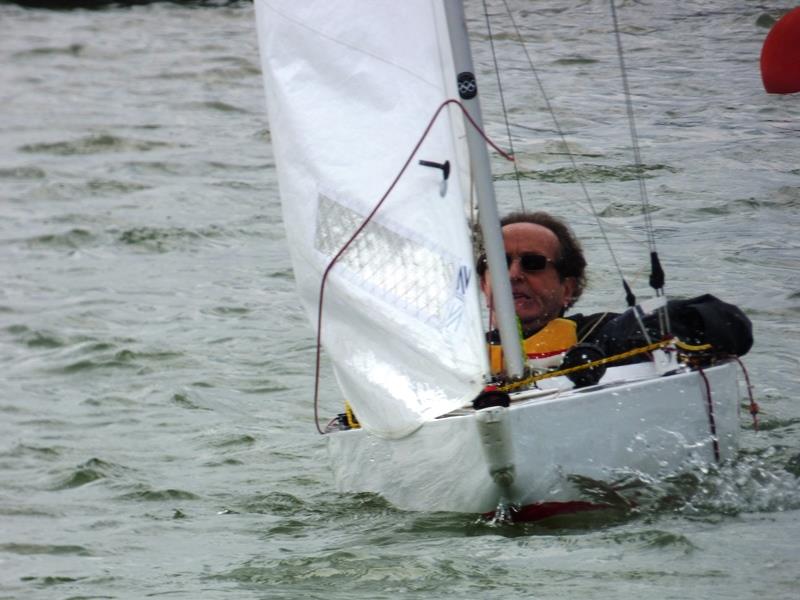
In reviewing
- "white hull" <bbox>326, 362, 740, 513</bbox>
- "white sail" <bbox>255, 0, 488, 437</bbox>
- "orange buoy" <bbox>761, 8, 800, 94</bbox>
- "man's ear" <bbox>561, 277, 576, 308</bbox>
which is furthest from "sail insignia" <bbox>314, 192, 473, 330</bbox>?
"orange buoy" <bbox>761, 8, 800, 94</bbox>

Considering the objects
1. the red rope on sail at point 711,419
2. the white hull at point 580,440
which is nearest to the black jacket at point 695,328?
the white hull at point 580,440

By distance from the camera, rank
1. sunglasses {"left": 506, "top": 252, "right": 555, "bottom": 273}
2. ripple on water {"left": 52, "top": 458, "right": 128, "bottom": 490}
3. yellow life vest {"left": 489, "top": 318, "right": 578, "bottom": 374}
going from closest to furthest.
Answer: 1. yellow life vest {"left": 489, "top": 318, "right": 578, "bottom": 374}
2. sunglasses {"left": 506, "top": 252, "right": 555, "bottom": 273}
3. ripple on water {"left": 52, "top": 458, "right": 128, "bottom": 490}

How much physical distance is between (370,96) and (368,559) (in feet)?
4.32

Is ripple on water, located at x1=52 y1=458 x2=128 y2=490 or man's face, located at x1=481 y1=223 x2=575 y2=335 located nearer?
man's face, located at x1=481 y1=223 x2=575 y2=335

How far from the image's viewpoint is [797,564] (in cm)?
371

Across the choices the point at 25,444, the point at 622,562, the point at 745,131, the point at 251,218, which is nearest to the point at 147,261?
the point at 251,218

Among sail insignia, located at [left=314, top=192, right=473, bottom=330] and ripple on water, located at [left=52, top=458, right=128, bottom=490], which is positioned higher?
sail insignia, located at [left=314, top=192, right=473, bottom=330]

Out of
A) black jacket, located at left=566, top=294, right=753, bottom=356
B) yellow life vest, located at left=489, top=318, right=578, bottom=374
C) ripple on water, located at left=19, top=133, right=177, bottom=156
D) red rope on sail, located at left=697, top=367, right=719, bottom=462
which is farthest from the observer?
ripple on water, located at left=19, top=133, right=177, bottom=156

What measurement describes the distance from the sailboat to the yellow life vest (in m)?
0.39

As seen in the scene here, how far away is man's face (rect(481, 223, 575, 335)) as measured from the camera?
5.08 meters

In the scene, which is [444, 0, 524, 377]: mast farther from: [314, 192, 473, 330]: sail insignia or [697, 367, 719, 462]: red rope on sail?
[697, 367, 719, 462]: red rope on sail

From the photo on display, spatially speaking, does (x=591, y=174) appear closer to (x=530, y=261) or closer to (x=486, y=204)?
(x=530, y=261)

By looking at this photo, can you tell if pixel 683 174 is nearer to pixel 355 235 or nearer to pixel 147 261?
pixel 147 261

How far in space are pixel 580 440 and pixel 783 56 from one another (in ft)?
13.4
